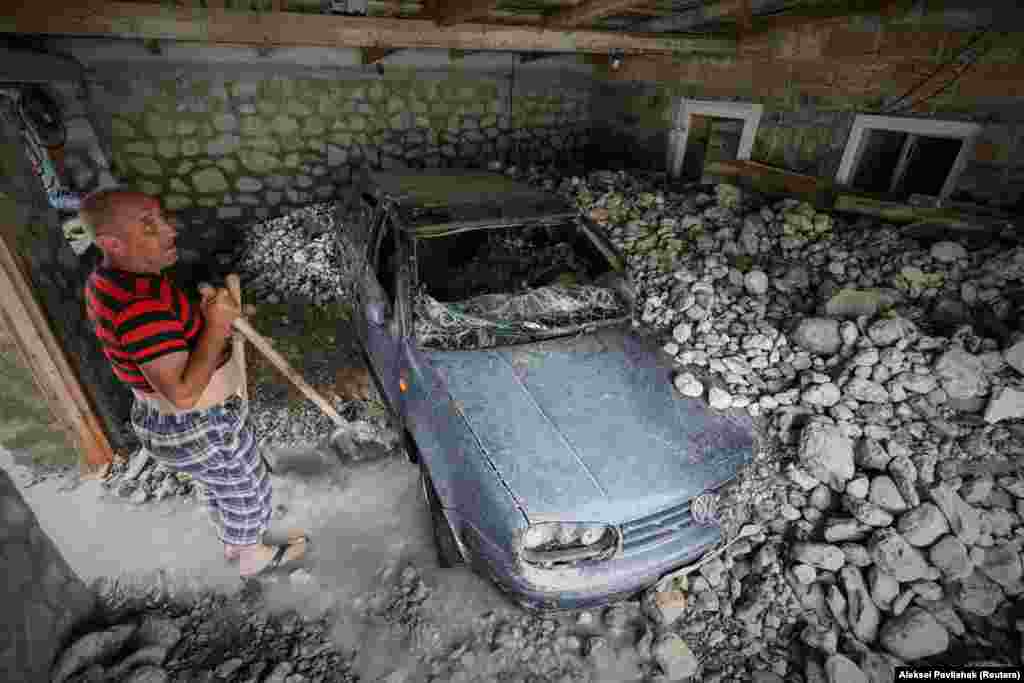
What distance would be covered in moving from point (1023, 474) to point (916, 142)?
374 centimetres

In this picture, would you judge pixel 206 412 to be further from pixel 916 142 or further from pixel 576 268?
pixel 916 142

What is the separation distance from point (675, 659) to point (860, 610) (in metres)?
1.01

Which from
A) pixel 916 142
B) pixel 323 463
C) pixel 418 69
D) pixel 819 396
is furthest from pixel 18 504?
pixel 916 142

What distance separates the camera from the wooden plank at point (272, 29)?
2895 mm

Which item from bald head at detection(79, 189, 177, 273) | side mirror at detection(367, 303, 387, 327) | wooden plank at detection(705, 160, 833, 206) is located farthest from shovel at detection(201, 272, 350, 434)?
wooden plank at detection(705, 160, 833, 206)

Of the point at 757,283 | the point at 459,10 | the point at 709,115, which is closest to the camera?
the point at 459,10

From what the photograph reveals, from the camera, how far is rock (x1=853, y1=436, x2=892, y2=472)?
2.77 m

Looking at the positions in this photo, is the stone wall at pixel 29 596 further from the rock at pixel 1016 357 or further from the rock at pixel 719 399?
the rock at pixel 1016 357

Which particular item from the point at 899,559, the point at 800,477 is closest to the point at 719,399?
the point at 800,477

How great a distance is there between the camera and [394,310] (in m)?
3.06

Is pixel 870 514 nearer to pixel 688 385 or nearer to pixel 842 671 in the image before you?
pixel 842 671

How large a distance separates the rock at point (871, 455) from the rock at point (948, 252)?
2.25m

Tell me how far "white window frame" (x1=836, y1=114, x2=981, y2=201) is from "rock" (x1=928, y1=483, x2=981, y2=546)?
11.4 feet

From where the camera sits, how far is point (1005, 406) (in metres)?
2.82
